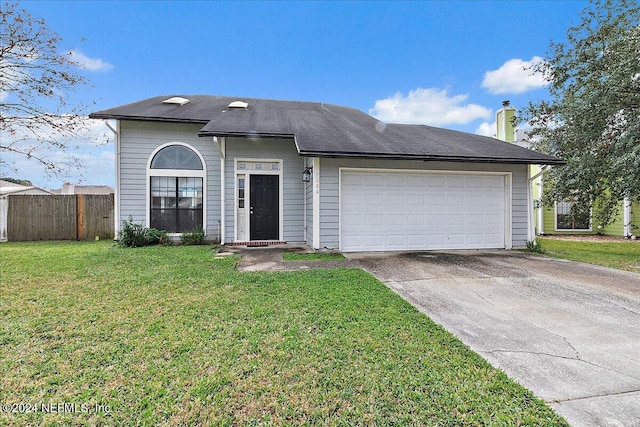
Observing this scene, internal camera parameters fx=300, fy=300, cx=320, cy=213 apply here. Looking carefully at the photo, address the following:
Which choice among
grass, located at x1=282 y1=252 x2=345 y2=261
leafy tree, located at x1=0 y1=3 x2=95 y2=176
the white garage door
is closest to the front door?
grass, located at x1=282 y1=252 x2=345 y2=261

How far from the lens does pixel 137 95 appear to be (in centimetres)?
1088

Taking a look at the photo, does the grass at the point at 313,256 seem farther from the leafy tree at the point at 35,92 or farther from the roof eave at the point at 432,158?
the leafy tree at the point at 35,92

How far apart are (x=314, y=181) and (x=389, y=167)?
2057 mm

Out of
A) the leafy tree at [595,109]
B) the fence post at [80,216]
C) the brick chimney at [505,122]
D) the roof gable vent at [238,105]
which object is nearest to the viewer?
the leafy tree at [595,109]

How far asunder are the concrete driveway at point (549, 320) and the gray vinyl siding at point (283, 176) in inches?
137

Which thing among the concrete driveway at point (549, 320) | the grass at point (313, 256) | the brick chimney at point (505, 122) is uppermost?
the brick chimney at point (505, 122)

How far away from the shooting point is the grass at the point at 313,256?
6.76m

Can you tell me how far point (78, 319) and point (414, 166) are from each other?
7425 millimetres

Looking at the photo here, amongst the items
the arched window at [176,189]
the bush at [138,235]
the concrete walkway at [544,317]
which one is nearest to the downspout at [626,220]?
the concrete walkway at [544,317]

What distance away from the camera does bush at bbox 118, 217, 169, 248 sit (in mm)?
8469

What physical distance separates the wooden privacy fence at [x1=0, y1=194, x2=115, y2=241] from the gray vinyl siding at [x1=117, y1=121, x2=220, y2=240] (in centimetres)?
269

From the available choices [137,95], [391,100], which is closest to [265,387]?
[137,95]

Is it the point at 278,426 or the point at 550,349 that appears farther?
the point at 550,349

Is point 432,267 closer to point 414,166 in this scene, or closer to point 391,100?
point 414,166
